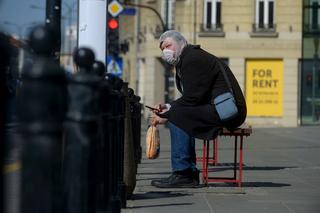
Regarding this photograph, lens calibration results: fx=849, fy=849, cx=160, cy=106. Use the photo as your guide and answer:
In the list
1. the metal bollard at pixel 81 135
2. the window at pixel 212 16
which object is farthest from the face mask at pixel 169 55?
the window at pixel 212 16

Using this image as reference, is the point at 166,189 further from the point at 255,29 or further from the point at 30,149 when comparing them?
the point at 255,29

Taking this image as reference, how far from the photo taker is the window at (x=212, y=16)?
4697 cm

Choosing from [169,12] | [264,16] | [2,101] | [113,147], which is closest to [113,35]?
[264,16]

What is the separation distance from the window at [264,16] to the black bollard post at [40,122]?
144 feet

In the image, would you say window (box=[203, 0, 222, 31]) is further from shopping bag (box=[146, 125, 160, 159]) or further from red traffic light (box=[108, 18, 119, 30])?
shopping bag (box=[146, 125, 160, 159])

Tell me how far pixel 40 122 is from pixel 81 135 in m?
0.89

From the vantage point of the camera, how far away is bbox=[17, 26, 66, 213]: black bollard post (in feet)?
10.2

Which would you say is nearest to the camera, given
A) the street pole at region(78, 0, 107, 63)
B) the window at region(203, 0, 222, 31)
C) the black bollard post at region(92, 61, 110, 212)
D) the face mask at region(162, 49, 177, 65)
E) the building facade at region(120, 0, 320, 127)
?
the black bollard post at region(92, 61, 110, 212)

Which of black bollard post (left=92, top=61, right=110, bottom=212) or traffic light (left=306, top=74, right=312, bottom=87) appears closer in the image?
black bollard post (left=92, top=61, right=110, bottom=212)

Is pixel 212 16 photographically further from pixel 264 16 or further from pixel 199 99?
pixel 199 99

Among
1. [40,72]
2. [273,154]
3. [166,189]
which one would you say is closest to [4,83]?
[40,72]

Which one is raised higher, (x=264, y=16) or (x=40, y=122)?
(x=264, y=16)

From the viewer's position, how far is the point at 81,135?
3984 millimetres

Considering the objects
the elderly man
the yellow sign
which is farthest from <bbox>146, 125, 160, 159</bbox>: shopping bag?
the yellow sign
